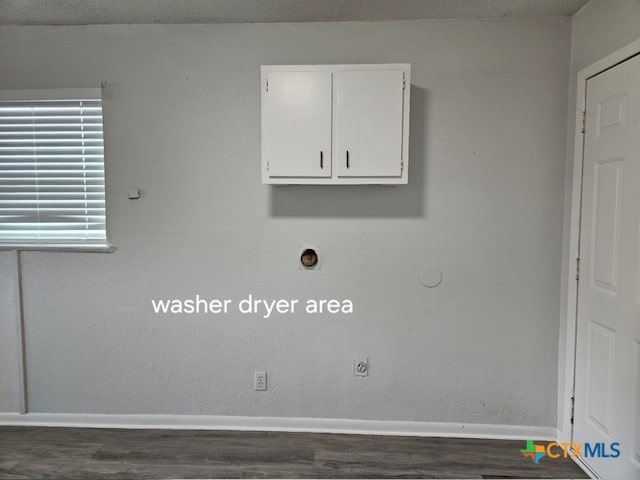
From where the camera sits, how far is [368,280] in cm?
206

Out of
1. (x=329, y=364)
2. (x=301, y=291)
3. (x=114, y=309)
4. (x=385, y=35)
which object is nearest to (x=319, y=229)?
(x=301, y=291)

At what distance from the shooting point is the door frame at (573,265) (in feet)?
5.97

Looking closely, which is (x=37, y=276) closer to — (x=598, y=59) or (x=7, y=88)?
(x=7, y=88)

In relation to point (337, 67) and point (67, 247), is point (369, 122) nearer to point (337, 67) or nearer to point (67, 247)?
point (337, 67)

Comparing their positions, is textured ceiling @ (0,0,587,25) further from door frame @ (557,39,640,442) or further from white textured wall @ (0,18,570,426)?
door frame @ (557,39,640,442)

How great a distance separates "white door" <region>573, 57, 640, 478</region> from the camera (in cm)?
153

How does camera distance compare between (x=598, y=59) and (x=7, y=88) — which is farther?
(x=7, y=88)

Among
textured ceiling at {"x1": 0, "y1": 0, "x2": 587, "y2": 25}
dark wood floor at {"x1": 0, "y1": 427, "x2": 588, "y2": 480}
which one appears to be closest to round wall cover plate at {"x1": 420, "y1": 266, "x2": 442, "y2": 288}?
dark wood floor at {"x1": 0, "y1": 427, "x2": 588, "y2": 480}

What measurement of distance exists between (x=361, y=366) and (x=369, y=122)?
1.42m

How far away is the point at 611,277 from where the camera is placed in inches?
65.1

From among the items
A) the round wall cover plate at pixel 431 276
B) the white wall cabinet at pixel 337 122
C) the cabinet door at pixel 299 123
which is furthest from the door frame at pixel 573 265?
the cabinet door at pixel 299 123

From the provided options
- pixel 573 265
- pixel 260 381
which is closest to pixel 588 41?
pixel 573 265

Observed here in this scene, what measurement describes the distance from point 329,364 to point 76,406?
1.64m

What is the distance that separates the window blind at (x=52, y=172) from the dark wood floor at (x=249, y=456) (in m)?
1.18
